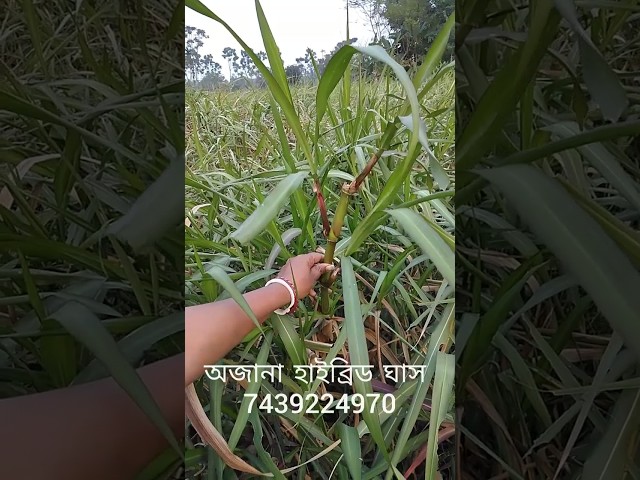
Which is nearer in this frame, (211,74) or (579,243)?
(579,243)

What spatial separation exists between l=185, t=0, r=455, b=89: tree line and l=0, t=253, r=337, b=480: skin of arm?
12 centimetres

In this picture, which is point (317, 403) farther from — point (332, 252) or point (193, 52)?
point (193, 52)

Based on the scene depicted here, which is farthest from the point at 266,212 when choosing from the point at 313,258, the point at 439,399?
the point at 439,399

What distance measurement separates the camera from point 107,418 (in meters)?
0.25

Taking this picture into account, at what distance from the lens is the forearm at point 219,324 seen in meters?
0.27

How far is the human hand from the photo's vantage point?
0.93ft

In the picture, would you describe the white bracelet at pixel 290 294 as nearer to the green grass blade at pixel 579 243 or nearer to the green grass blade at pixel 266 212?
the green grass blade at pixel 266 212

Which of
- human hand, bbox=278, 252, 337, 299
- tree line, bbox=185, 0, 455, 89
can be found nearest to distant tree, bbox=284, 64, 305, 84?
tree line, bbox=185, 0, 455, 89

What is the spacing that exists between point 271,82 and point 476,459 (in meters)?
0.24

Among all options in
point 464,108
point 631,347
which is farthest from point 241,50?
point 631,347

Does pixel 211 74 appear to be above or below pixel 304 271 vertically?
above

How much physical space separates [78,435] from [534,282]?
0.25m

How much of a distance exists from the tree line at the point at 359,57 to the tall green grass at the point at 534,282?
27 mm

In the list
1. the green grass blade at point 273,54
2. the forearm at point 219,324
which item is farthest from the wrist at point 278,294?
the green grass blade at point 273,54
